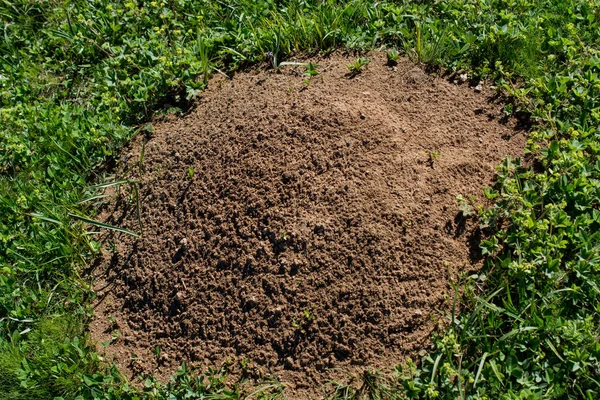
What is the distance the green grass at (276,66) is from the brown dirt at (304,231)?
0.14 meters

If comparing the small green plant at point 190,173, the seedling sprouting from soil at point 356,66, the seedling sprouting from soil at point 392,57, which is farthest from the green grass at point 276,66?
the small green plant at point 190,173

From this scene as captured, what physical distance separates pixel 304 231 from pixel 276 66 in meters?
1.31

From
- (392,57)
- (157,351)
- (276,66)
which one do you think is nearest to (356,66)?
(392,57)

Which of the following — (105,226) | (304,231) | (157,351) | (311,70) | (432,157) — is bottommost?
(157,351)

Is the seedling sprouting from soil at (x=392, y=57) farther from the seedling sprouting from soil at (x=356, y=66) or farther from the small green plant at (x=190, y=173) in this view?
the small green plant at (x=190, y=173)

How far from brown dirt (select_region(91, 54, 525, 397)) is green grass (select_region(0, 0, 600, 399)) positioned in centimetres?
14

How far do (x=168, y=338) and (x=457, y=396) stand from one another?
4.80ft

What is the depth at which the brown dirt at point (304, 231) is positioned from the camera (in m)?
3.13

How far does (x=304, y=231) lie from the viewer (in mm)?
3268

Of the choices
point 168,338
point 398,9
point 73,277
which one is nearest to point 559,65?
point 398,9

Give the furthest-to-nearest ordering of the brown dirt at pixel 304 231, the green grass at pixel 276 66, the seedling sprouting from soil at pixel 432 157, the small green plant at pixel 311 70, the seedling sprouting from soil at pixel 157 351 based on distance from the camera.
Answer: the small green plant at pixel 311 70 → the seedling sprouting from soil at pixel 432 157 → the seedling sprouting from soil at pixel 157 351 → the brown dirt at pixel 304 231 → the green grass at pixel 276 66

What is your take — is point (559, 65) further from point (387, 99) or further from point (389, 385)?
point (389, 385)

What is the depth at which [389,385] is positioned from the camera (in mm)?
3012

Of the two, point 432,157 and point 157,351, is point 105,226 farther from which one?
point 432,157
